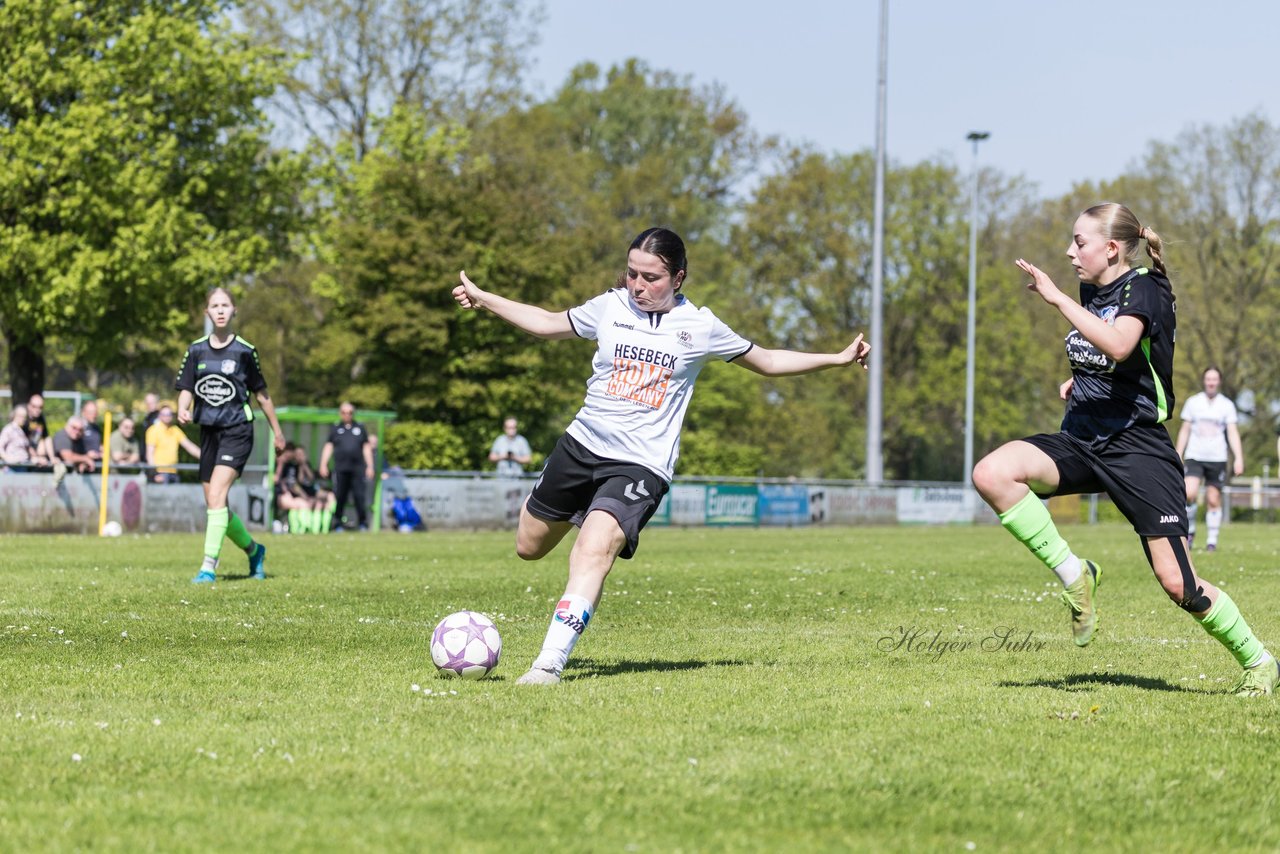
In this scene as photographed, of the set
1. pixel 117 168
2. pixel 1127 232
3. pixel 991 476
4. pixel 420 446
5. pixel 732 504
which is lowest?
pixel 732 504

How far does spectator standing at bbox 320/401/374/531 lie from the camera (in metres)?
25.5

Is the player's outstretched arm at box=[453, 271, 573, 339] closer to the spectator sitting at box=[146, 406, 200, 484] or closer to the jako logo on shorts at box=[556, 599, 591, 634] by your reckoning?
the jako logo on shorts at box=[556, 599, 591, 634]

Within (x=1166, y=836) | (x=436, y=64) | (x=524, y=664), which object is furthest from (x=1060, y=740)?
(x=436, y=64)

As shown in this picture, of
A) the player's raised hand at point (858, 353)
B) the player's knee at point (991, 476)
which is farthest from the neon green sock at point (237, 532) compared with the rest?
the player's knee at point (991, 476)

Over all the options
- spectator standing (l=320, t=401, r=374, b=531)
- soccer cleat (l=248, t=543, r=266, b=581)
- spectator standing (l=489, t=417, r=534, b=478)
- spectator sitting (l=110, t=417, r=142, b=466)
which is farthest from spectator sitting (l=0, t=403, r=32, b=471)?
soccer cleat (l=248, t=543, r=266, b=581)

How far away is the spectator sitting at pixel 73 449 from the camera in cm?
2258

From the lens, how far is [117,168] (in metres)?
32.6

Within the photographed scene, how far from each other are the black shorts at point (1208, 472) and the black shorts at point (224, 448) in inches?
528

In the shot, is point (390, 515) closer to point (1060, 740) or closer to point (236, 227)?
point (236, 227)

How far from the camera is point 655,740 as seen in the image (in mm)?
5293

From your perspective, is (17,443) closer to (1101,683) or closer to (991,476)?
(991,476)

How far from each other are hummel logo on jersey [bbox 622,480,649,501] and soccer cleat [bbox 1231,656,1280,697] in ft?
9.35

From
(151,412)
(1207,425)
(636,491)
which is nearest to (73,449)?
(151,412)

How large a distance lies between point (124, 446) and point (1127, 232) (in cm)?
1990
